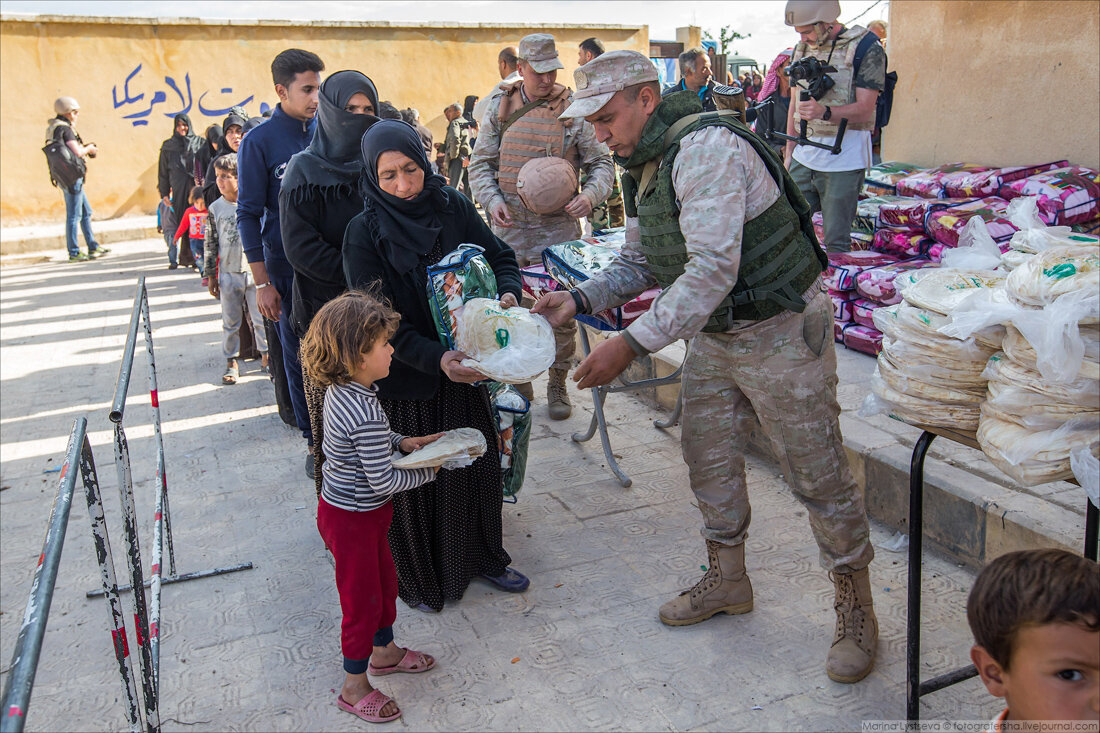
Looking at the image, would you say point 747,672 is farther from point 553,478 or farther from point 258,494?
point 258,494

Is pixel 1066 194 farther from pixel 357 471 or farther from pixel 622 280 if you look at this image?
pixel 357 471

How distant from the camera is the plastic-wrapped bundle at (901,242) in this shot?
18.3ft

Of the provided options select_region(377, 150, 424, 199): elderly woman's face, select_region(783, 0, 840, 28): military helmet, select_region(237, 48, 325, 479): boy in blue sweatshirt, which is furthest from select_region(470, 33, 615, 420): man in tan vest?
select_region(377, 150, 424, 199): elderly woman's face

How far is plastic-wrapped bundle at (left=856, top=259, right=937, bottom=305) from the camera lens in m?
5.15

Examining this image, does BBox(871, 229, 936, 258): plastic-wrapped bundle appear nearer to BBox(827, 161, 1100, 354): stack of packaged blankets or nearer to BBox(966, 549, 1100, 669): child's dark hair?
BBox(827, 161, 1100, 354): stack of packaged blankets

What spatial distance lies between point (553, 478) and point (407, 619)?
1.35 m

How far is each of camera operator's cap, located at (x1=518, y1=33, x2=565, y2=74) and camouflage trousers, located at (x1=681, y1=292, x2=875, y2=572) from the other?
242cm

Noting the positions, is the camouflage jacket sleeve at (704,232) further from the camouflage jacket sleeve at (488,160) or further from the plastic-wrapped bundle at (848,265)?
the plastic-wrapped bundle at (848,265)

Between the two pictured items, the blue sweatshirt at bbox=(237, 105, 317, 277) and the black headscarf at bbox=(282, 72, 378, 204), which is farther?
the blue sweatshirt at bbox=(237, 105, 317, 277)

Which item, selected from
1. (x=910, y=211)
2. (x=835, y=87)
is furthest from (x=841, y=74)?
(x=910, y=211)

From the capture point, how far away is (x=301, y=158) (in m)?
3.79

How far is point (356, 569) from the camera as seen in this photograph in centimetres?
270

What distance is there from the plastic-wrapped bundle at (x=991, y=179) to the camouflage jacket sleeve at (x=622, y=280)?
3623 millimetres

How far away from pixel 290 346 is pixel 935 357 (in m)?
3.25
